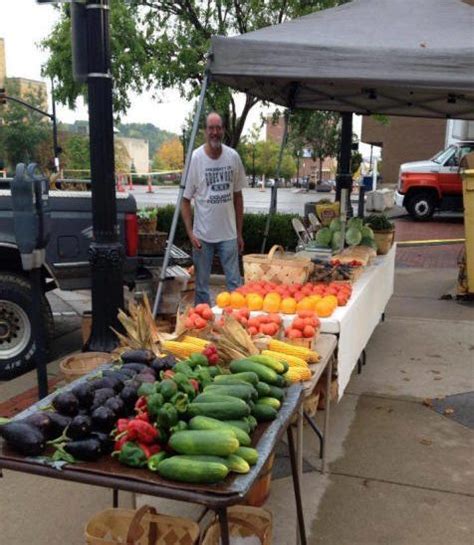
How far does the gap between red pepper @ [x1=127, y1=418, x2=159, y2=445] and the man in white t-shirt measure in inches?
140

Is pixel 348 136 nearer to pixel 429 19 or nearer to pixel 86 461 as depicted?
pixel 429 19

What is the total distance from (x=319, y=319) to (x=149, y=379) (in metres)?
1.58

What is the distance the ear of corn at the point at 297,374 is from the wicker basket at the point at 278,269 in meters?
1.80

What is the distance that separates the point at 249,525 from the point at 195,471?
86 centimetres

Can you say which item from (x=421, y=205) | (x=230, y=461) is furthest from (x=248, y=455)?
(x=421, y=205)

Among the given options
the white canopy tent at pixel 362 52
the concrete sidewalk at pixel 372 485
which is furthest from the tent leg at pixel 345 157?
the concrete sidewalk at pixel 372 485

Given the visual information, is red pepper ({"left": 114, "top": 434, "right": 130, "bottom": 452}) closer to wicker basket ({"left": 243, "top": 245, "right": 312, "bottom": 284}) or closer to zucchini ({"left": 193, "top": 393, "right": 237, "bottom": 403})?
zucchini ({"left": 193, "top": 393, "right": 237, "bottom": 403})

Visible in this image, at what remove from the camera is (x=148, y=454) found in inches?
80.3

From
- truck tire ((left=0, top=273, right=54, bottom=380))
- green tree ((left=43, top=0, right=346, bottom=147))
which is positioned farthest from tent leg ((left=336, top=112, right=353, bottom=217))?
truck tire ((left=0, top=273, right=54, bottom=380))

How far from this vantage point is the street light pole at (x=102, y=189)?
4.36 meters

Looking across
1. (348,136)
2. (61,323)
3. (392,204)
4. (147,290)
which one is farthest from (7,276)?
(392,204)

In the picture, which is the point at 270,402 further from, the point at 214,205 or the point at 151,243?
the point at 151,243

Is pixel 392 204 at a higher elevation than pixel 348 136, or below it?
below

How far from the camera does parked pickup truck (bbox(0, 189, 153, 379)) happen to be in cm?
507
